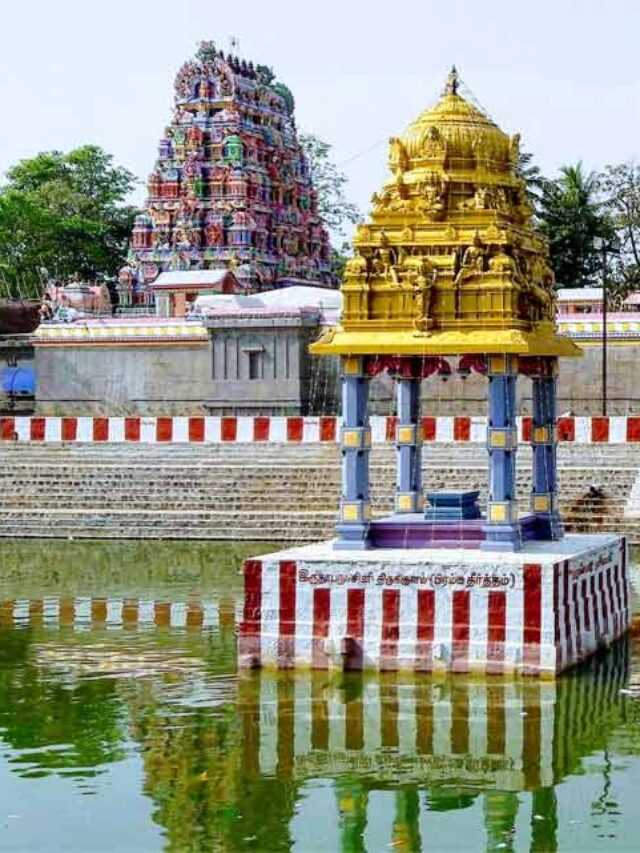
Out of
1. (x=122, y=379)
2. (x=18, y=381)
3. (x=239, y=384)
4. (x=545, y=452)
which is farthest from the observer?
(x=18, y=381)

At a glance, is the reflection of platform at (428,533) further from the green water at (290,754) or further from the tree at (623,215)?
the tree at (623,215)

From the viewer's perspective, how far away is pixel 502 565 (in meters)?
14.2

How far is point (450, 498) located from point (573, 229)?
1752 inches

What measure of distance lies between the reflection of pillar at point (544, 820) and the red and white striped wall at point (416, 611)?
11.3 ft

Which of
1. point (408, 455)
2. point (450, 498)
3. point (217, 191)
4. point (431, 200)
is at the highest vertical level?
point (217, 191)

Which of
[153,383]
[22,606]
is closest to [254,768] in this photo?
[22,606]

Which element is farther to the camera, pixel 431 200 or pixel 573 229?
pixel 573 229

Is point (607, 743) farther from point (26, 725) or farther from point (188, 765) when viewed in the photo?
point (26, 725)

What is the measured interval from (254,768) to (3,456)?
1989 cm

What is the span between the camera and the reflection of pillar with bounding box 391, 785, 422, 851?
967 cm

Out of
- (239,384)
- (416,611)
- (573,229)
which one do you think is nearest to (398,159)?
(416,611)

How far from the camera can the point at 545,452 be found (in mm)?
16906

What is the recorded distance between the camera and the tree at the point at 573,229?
59.0m

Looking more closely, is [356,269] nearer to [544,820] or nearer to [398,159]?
[398,159]
